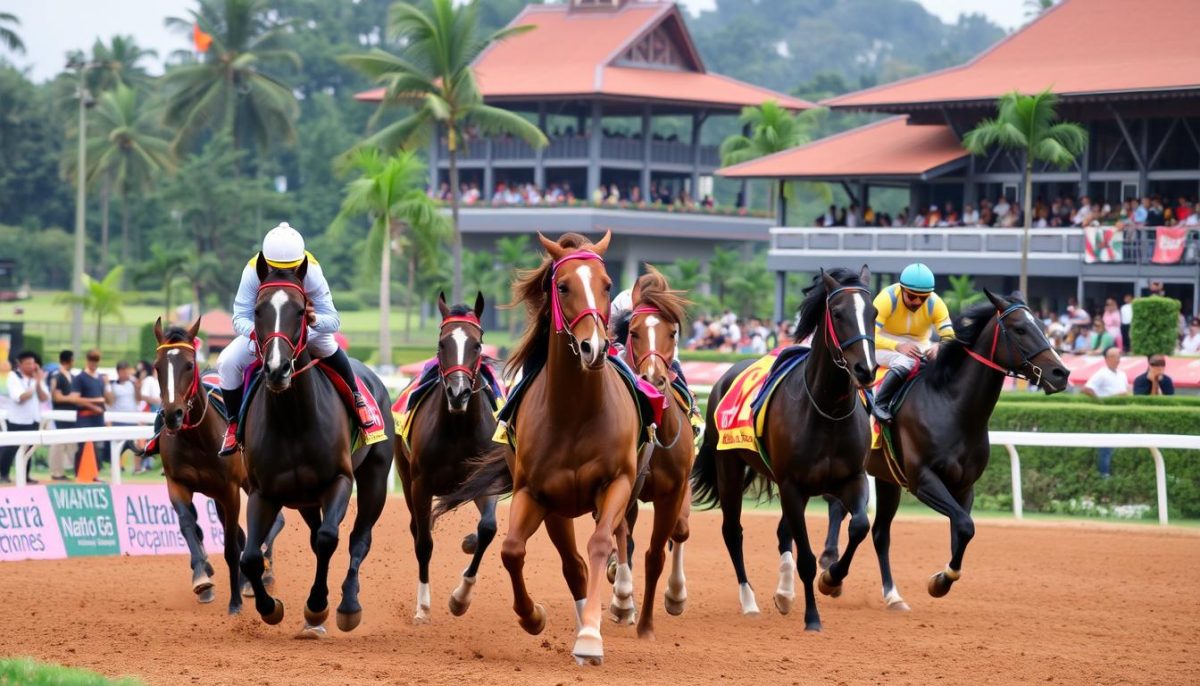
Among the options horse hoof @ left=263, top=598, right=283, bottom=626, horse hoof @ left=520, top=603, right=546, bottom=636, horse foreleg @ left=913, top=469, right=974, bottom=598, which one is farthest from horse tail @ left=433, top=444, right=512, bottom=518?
horse foreleg @ left=913, top=469, right=974, bottom=598

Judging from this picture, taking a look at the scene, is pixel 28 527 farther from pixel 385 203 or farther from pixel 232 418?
pixel 385 203

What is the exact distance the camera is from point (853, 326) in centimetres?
891

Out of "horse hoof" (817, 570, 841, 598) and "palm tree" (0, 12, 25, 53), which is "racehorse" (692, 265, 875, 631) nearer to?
"horse hoof" (817, 570, 841, 598)

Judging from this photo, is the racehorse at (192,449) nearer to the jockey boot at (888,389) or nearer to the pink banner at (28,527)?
the pink banner at (28,527)

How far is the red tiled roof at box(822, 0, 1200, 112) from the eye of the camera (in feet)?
110

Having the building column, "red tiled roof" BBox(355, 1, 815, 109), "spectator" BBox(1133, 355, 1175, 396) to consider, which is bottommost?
"spectator" BBox(1133, 355, 1175, 396)

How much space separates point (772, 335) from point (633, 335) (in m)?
23.4

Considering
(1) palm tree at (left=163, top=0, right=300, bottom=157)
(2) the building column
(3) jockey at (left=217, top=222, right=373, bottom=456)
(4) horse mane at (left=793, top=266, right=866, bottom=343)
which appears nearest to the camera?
(3) jockey at (left=217, top=222, right=373, bottom=456)

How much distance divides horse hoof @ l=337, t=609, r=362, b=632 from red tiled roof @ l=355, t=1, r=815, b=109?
131ft

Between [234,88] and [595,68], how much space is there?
16147 millimetres

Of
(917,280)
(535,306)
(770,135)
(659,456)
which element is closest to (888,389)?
(917,280)

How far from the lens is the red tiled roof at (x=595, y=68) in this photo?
48.9m

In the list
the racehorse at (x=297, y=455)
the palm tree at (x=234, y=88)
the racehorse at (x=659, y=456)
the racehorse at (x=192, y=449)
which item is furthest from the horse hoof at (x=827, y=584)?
the palm tree at (x=234, y=88)

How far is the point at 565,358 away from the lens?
7.54m
